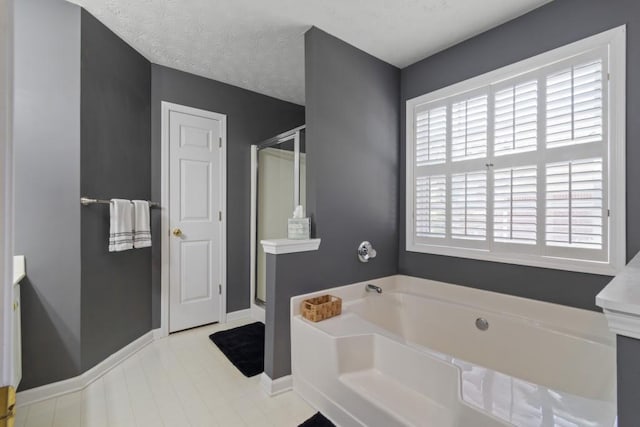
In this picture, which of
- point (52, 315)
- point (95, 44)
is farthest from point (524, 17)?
point (52, 315)

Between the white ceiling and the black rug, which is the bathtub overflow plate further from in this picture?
the white ceiling

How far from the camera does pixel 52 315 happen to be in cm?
177

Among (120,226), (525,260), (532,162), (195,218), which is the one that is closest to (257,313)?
(195,218)

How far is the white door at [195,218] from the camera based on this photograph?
2.63 meters

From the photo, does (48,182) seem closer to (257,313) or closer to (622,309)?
(257,313)

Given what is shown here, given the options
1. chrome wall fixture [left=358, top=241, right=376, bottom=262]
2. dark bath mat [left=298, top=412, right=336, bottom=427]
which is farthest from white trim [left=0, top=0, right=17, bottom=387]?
chrome wall fixture [left=358, top=241, right=376, bottom=262]

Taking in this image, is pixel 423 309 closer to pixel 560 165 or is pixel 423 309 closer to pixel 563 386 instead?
pixel 563 386

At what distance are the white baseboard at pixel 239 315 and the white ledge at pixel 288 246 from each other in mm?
1466

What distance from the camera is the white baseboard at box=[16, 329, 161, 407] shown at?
5.53 feet

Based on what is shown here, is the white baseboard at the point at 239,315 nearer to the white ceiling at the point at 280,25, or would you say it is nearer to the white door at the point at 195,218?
the white door at the point at 195,218

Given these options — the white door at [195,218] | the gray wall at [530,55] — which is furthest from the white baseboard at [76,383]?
the gray wall at [530,55]

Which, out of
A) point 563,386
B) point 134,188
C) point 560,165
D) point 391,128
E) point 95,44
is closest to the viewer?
point 563,386

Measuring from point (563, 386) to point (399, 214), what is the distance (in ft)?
4.95

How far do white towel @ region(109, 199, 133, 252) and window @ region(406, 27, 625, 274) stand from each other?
89.9 inches
